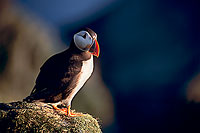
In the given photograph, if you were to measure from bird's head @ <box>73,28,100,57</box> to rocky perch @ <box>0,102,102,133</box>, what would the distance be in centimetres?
87

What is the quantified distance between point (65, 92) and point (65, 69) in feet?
0.91

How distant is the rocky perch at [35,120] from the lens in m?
2.35

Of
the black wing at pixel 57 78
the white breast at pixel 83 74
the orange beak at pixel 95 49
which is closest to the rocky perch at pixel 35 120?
the black wing at pixel 57 78

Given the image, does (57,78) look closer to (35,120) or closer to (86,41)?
(86,41)

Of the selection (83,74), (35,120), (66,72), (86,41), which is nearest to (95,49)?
(86,41)

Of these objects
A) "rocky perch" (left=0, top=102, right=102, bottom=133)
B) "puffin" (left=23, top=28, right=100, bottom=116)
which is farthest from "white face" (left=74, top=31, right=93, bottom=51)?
"rocky perch" (left=0, top=102, right=102, bottom=133)

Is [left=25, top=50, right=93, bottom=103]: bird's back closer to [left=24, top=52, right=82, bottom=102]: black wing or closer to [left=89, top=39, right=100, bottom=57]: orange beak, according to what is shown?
[left=24, top=52, right=82, bottom=102]: black wing

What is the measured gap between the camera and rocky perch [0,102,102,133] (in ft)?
7.71

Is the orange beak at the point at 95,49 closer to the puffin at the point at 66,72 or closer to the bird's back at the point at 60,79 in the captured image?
the puffin at the point at 66,72

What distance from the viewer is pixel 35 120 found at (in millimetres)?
2416

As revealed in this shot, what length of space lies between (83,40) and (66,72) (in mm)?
446

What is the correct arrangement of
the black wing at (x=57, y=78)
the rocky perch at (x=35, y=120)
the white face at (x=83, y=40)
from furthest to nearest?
the white face at (x=83, y=40) < the black wing at (x=57, y=78) < the rocky perch at (x=35, y=120)

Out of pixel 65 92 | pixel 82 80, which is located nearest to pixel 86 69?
pixel 82 80

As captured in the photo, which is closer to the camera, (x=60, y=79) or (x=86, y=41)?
(x=60, y=79)
